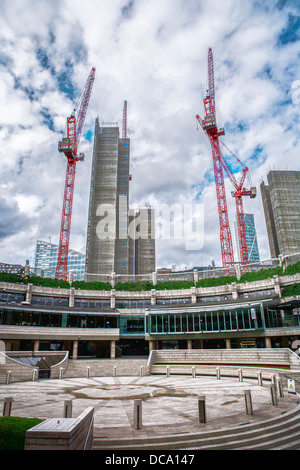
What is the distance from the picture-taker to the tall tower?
94938 millimetres

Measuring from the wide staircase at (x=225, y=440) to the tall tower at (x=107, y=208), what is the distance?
3206 inches

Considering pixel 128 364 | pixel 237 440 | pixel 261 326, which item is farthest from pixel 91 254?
pixel 237 440

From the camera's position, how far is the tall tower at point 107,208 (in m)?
94.9

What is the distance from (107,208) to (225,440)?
300 ft

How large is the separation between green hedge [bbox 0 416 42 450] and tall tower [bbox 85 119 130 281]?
84657 mm

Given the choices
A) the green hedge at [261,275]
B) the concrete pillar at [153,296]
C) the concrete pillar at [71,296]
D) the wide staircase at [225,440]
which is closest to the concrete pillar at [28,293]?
the concrete pillar at [71,296]

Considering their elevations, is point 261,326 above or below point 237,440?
above

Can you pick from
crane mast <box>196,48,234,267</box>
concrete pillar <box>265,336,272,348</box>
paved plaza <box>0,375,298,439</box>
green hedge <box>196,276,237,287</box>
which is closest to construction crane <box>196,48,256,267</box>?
crane mast <box>196,48,234,267</box>

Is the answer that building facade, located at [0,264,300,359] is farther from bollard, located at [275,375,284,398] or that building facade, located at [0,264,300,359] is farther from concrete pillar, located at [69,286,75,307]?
bollard, located at [275,375,284,398]

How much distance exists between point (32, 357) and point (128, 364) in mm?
12856

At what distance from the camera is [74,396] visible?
71.1ft

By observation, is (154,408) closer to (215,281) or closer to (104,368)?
(104,368)

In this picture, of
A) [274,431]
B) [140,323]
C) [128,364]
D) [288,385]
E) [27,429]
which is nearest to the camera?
[27,429]

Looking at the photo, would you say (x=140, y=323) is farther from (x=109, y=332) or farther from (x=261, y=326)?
(x=261, y=326)
